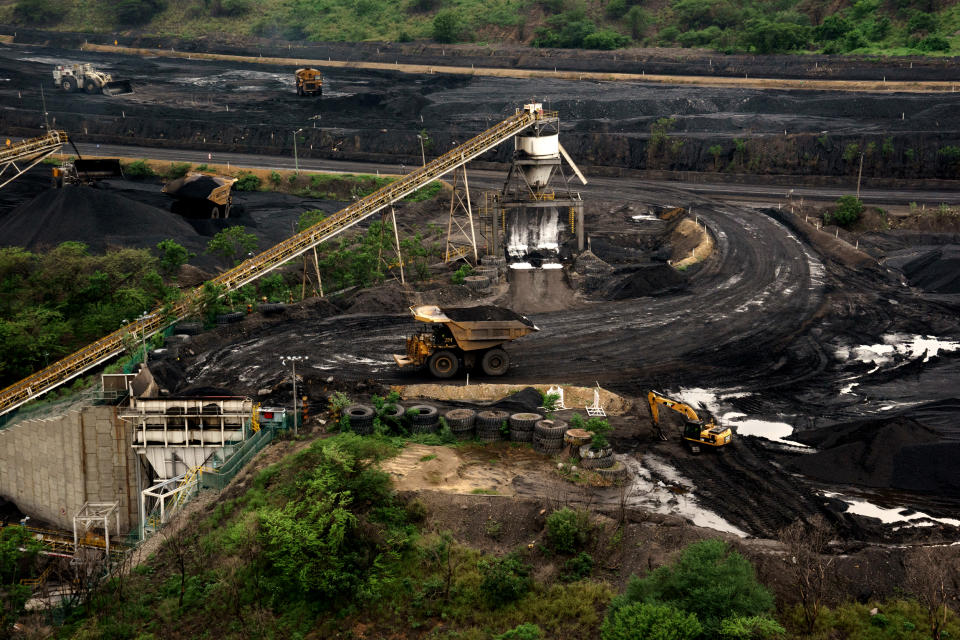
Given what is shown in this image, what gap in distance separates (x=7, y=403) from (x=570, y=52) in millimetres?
95824

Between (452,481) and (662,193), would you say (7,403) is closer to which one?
(452,481)

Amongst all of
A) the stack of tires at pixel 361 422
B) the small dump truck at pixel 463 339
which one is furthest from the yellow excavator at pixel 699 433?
the stack of tires at pixel 361 422

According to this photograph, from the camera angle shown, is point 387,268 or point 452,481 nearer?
point 452,481

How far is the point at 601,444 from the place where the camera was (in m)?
32.8

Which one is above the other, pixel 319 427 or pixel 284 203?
pixel 284 203

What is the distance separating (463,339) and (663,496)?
1216 centimetres

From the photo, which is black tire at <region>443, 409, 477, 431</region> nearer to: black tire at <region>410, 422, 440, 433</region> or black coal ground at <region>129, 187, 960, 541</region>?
black tire at <region>410, 422, 440, 433</region>

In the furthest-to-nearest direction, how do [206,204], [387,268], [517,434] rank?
[206,204] → [387,268] → [517,434]

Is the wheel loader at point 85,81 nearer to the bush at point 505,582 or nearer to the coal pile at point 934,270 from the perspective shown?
the coal pile at point 934,270

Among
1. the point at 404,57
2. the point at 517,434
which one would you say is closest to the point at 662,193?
the point at 517,434

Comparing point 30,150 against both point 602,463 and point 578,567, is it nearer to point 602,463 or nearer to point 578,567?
point 602,463

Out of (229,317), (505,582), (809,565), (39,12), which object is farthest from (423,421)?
(39,12)

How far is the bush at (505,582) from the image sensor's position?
25.5 meters

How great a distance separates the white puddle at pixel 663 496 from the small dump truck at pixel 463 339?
8.36 metres
